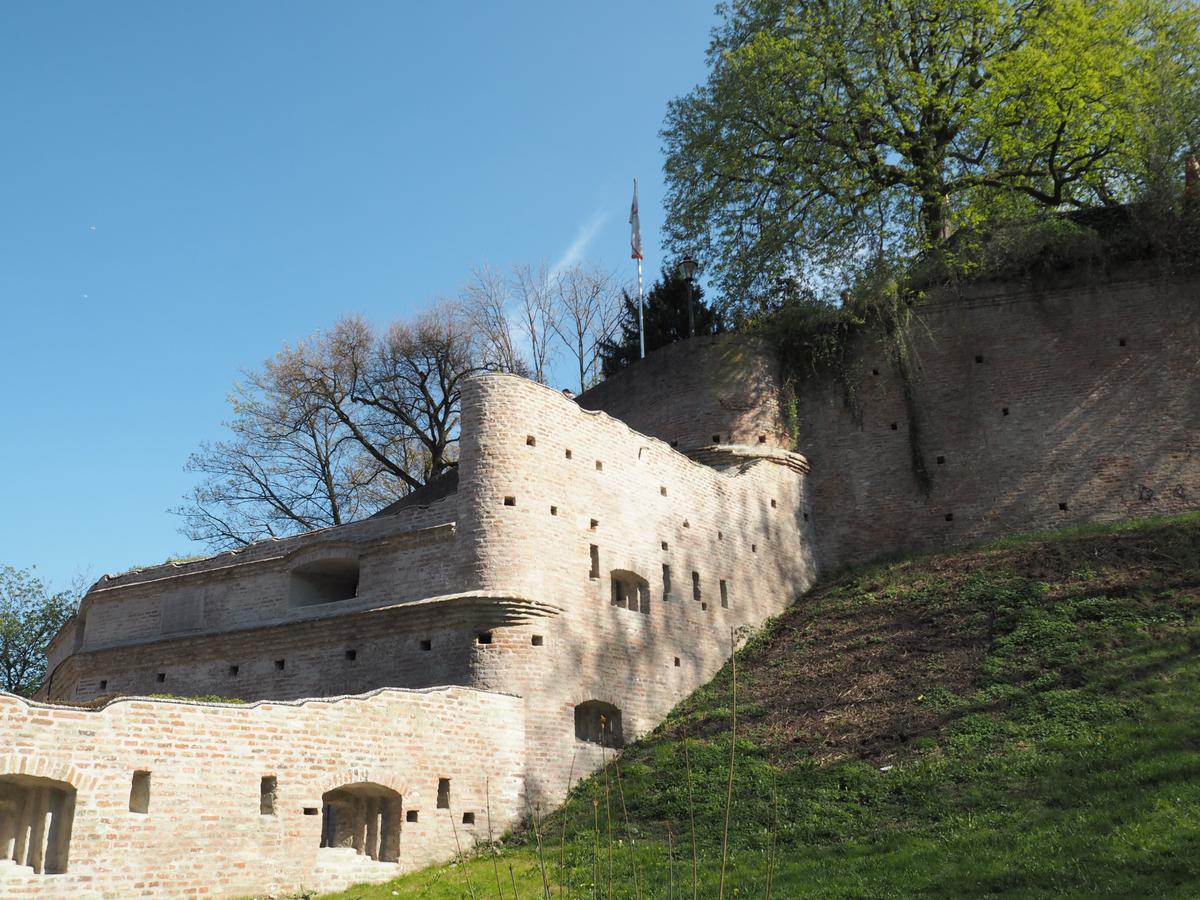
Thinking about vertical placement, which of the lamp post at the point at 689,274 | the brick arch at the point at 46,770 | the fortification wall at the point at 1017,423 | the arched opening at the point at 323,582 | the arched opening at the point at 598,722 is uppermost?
the lamp post at the point at 689,274

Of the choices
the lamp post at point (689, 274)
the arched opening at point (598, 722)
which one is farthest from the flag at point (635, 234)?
the arched opening at point (598, 722)

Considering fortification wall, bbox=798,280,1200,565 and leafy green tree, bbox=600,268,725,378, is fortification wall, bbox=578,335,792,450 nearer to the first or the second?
fortification wall, bbox=798,280,1200,565

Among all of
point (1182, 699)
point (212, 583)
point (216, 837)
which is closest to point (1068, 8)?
point (1182, 699)

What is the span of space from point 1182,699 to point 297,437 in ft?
80.8

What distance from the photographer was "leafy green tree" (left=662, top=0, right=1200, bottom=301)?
24.2 meters

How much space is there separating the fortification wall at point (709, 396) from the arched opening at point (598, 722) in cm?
816

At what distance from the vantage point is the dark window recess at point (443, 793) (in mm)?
14656

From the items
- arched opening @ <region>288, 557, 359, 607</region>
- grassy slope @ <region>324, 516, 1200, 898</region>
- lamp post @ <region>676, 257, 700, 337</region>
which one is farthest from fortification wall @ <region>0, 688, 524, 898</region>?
lamp post @ <region>676, 257, 700, 337</region>

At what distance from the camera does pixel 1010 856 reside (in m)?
11.3

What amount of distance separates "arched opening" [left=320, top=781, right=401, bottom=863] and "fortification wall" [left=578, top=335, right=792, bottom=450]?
12142 mm

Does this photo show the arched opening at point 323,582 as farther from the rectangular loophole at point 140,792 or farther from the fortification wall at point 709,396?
the fortification wall at point 709,396

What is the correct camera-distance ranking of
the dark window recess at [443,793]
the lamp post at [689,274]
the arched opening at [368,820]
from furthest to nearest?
1. the lamp post at [689,274]
2. the dark window recess at [443,793]
3. the arched opening at [368,820]

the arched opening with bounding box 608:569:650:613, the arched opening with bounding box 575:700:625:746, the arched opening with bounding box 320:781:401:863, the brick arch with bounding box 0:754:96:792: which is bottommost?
the arched opening with bounding box 320:781:401:863

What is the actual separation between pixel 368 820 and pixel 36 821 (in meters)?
4.18
